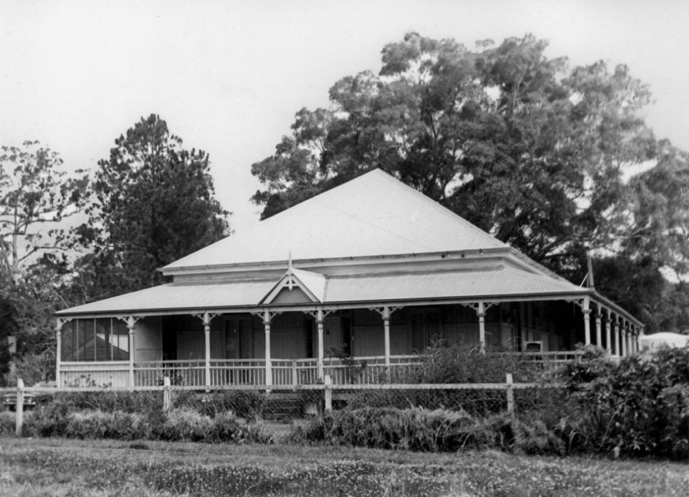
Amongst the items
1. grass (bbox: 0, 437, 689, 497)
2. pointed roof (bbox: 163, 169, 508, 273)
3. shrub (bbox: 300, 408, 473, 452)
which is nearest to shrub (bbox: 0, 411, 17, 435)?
grass (bbox: 0, 437, 689, 497)

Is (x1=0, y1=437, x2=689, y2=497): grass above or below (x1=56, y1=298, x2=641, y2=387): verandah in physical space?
below

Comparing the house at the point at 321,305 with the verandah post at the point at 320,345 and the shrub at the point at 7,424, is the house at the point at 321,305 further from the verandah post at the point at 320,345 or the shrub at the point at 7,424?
the shrub at the point at 7,424

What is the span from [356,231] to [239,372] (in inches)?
265

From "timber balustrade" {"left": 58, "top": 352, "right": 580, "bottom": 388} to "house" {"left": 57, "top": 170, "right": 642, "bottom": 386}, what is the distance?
71mm

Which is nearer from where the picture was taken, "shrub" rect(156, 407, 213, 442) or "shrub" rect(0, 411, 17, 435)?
"shrub" rect(156, 407, 213, 442)

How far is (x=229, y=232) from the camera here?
2114 inches

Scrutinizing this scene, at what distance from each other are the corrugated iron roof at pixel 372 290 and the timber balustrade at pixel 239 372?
1773 millimetres

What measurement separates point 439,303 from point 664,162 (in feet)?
76.2

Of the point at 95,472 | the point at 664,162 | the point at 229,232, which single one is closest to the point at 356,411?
the point at 95,472

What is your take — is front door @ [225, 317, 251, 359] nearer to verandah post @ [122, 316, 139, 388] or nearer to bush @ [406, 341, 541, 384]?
verandah post @ [122, 316, 139, 388]

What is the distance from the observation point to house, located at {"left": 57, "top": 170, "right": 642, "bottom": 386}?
91.1ft

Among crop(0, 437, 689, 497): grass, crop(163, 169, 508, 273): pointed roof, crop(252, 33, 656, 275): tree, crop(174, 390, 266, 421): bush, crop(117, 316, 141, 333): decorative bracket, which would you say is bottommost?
crop(0, 437, 689, 497): grass

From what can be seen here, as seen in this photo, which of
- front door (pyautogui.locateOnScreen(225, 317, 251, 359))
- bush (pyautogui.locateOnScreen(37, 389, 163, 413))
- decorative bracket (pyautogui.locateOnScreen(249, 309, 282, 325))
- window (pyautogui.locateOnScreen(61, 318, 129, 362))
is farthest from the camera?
front door (pyautogui.locateOnScreen(225, 317, 251, 359))

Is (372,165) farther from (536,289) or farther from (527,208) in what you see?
(536,289)
